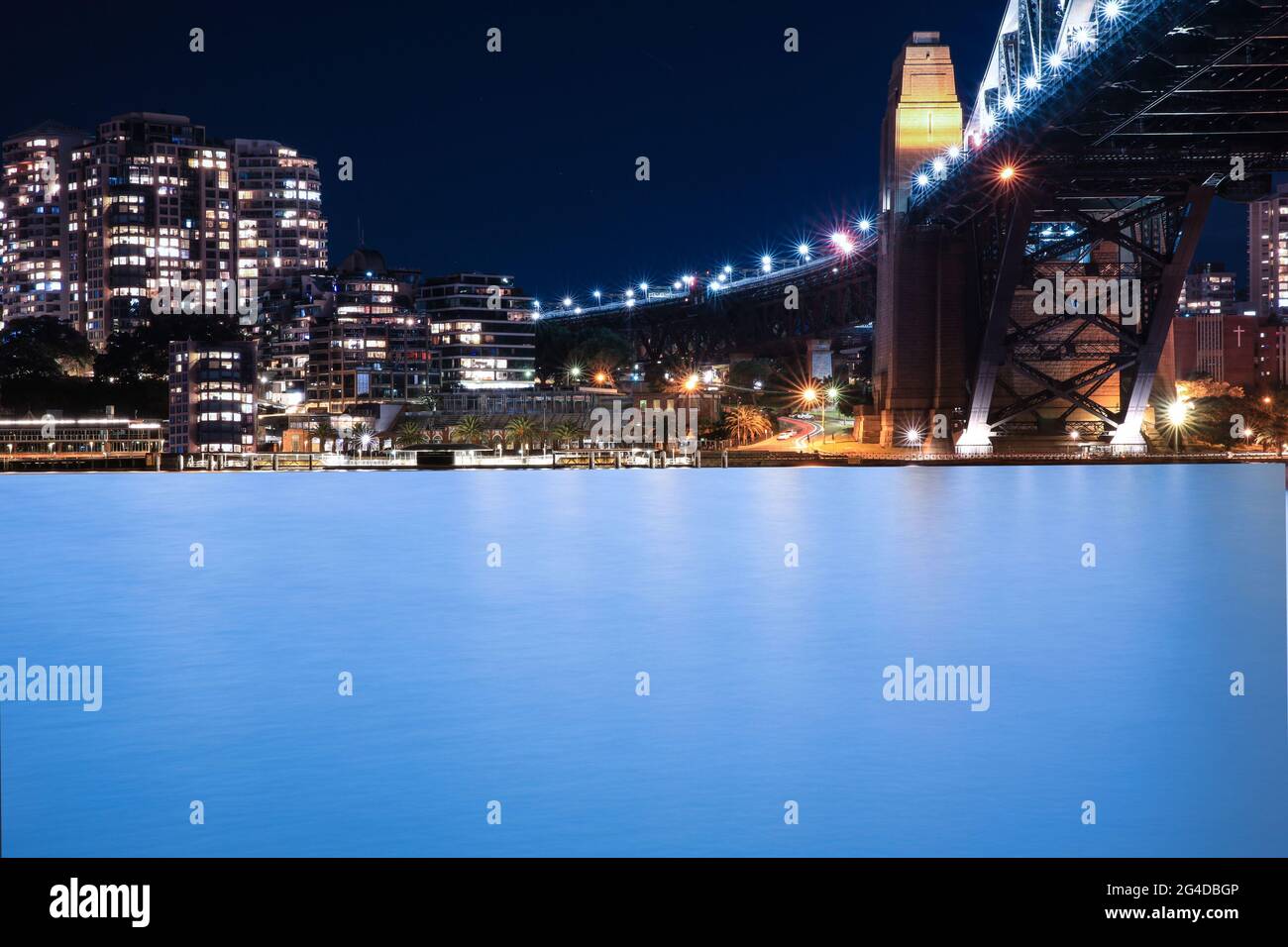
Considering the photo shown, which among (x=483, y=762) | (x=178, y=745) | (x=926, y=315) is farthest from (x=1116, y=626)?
(x=926, y=315)

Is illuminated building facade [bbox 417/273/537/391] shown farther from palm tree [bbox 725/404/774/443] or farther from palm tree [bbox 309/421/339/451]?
palm tree [bbox 725/404/774/443]

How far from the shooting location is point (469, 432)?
146875mm

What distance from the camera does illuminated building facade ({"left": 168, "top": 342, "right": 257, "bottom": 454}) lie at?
144m

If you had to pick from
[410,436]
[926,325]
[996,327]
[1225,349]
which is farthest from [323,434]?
[996,327]

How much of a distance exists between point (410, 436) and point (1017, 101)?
3838 inches

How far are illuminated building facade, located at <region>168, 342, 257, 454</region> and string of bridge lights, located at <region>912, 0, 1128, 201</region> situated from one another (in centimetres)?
8599

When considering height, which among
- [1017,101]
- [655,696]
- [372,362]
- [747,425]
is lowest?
[655,696]

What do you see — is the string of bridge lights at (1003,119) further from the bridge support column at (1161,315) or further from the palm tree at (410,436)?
the palm tree at (410,436)

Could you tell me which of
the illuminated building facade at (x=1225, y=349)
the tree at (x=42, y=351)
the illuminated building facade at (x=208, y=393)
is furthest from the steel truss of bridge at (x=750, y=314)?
the tree at (x=42, y=351)

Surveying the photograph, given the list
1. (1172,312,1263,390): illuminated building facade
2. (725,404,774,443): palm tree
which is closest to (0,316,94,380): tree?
(725,404,774,443): palm tree

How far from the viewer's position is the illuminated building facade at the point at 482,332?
167875mm

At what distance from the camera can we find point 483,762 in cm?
1328

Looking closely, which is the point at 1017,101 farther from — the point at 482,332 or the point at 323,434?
the point at 482,332

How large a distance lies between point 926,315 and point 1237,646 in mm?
61262
